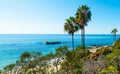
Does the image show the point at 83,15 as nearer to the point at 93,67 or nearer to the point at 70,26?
the point at 70,26

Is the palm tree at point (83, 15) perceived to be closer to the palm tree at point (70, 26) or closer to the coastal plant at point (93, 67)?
the palm tree at point (70, 26)

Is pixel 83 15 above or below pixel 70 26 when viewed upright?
above

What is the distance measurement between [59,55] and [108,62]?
5649mm

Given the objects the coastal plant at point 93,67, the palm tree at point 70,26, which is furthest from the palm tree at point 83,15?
the coastal plant at point 93,67

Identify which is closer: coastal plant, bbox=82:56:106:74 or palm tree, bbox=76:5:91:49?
coastal plant, bbox=82:56:106:74

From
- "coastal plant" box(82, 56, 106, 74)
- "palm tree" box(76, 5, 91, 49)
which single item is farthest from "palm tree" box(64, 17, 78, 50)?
"coastal plant" box(82, 56, 106, 74)

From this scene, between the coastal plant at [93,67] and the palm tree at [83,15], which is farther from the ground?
the palm tree at [83,15]

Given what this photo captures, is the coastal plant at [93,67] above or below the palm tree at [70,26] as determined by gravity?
below

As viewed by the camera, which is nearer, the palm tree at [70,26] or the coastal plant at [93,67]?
the coastal plant at [93,67]

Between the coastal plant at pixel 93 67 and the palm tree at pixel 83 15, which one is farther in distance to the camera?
the palm tree at pixel 83 15

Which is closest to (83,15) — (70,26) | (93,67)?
(70,26)

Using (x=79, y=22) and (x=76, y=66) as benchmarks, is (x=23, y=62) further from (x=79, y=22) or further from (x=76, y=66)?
(x=79, y=22)

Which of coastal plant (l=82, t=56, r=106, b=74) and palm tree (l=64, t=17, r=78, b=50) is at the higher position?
palm tree (l=64, t=17, r=78, b=50)

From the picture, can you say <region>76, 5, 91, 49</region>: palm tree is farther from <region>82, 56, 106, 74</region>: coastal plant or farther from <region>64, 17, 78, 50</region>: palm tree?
<region>82, 56, 106, 74</region>: coastal plant
